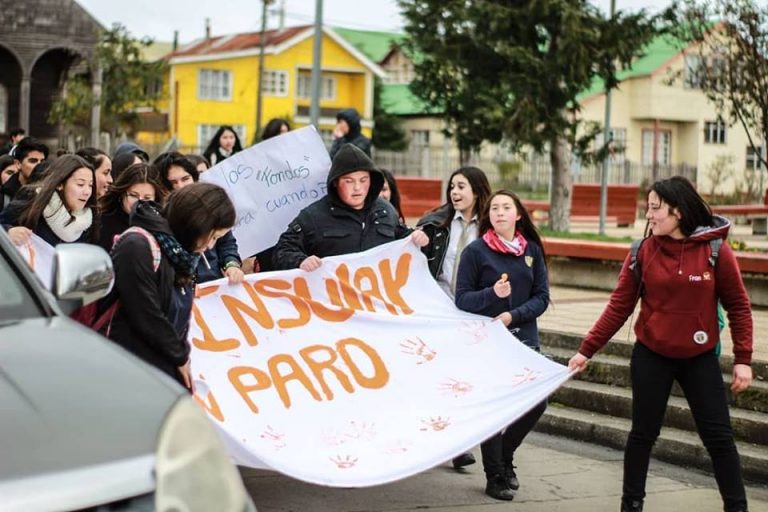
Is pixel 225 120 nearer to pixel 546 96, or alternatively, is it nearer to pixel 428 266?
pixel 546 96

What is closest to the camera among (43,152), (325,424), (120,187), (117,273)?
(117,273)

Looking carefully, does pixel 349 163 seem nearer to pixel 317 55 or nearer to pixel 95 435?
pixel 95 435

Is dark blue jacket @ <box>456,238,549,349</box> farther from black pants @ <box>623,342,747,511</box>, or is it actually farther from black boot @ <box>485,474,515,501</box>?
black pants @ <box>623,342,747,511</box>

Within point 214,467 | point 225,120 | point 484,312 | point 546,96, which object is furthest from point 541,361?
point 225,120

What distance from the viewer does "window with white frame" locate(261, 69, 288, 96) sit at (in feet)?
243

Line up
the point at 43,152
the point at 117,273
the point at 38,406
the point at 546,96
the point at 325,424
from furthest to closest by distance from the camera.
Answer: the point at 546,96 → the point at 43,152 → the point at 325,424 → the point at 117,273 → the point at 38,406

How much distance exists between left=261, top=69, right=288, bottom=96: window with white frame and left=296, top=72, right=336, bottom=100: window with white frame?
147 cm

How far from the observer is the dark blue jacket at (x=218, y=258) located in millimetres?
8844

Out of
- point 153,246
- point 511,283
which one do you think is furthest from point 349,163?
point 153,246

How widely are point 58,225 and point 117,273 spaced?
2360 mm

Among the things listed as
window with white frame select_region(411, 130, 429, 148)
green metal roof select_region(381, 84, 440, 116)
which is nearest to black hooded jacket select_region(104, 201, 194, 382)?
green metal roof select_region(381, 84, 440, 116)

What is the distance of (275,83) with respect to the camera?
74750mm

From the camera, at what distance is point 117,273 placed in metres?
6.43

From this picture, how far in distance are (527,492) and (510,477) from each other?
0.17 meters
